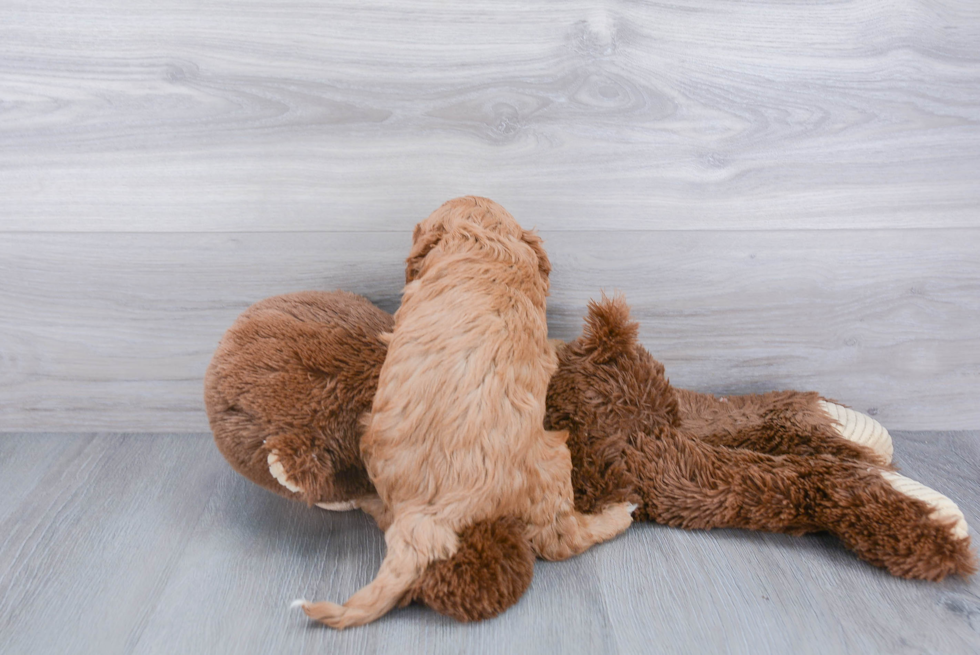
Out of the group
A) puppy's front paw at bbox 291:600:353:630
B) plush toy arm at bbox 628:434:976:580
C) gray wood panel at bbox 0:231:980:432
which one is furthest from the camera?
A: gray wood panel at bbox 0:231:980:432

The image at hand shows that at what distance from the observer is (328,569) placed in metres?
0.82

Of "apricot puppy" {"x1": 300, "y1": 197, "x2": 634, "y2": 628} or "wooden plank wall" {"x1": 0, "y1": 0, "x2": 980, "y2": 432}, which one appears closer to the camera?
"apricot puppy" {"x1": 300, "y1": 197, "x2": 634, "y2": 628}

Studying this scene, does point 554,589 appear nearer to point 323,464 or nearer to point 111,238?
point 323,464

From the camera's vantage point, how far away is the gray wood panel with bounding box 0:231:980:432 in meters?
1.06

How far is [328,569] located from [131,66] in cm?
77

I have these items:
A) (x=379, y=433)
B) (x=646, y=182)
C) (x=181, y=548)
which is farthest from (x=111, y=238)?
(x=646, y=182)

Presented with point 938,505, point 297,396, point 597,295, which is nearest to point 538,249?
point 597,295

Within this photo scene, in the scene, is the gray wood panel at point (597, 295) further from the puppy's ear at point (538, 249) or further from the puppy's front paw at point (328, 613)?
the puppy's front paw at point (328, 613)

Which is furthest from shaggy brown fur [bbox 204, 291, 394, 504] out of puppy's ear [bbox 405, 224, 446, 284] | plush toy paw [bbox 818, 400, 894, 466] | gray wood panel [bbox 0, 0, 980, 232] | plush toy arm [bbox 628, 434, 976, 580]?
plush toy paw [bbox 818, 400, 894, 466]

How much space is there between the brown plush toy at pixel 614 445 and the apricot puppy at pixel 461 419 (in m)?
0.05

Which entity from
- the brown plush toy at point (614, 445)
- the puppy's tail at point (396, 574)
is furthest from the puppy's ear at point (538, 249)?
the puppy's tail at point (396, 574)

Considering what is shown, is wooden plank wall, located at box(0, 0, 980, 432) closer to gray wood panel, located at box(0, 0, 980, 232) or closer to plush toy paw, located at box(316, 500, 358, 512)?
gray wood panel, located at box(0, 0, 980, 232)

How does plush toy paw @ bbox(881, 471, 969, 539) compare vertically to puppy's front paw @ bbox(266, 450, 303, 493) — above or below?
above

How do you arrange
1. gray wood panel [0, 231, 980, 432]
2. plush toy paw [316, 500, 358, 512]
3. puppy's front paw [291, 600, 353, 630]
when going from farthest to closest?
gray wood panel [0, 231, 980, 432]
plush toy paw [316, 500, 358, 512]
puppy's front paw [291, 600, 353, 630]
